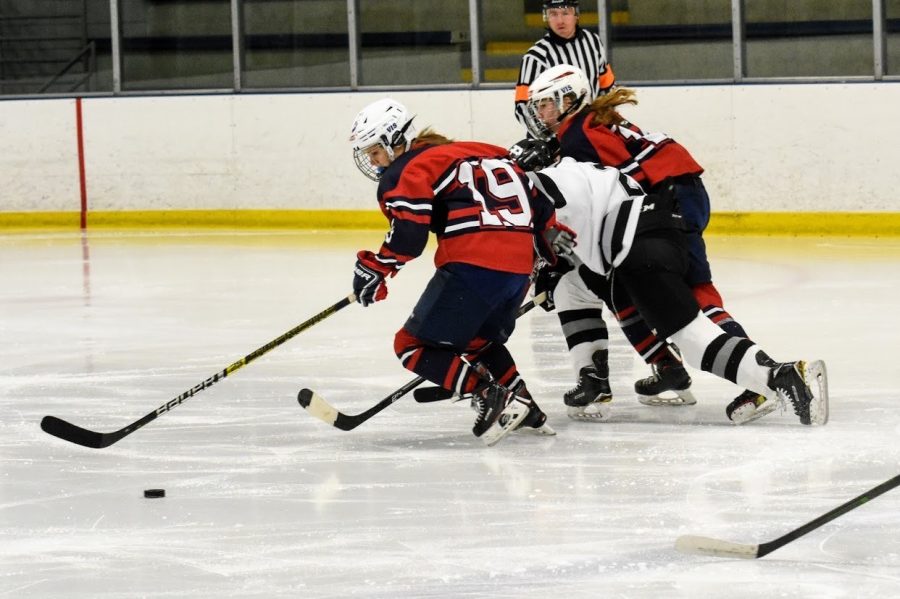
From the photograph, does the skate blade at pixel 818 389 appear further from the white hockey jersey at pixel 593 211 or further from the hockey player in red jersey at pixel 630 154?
the white hockey jersey at pixel 593 211

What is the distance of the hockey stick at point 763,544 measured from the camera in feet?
8.45

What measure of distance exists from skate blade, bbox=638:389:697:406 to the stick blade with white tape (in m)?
1.37

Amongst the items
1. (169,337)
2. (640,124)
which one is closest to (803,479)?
(169,337)

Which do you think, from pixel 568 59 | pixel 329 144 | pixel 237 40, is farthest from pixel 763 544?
pixel 237 40

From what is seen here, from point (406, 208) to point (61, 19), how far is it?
7078 mm

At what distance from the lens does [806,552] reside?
2.67m

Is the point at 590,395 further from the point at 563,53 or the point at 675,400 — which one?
the point at 563,53

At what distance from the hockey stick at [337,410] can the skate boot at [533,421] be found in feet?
0.65

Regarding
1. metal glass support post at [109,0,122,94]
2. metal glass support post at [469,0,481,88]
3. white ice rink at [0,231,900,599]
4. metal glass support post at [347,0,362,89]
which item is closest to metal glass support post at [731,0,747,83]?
metal glass support post at [469,0,481,88]

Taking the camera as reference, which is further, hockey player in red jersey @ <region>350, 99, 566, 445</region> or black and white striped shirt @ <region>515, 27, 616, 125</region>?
black and white striped shirt @ <region>515, 27, 616, 125</region>

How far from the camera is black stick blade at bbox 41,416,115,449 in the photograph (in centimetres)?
372

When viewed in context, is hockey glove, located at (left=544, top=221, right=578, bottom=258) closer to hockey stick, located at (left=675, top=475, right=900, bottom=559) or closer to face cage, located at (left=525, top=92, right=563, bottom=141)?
face cage, located at (left=525, top=92, right=563, bottom=141)

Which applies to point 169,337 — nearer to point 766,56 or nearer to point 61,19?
point 766,56

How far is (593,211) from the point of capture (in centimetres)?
379
